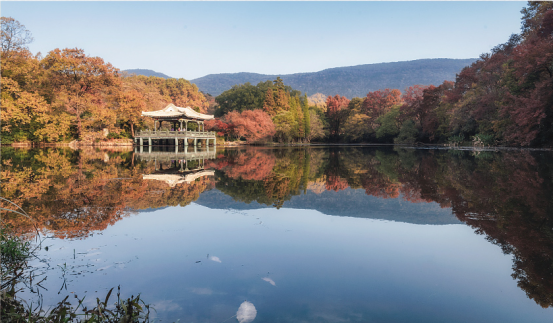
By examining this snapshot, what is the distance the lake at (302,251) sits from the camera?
91.8 inches

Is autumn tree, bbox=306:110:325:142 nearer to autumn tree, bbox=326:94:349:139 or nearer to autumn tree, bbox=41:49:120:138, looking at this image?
autumn tree, bbox=326:94:349:139

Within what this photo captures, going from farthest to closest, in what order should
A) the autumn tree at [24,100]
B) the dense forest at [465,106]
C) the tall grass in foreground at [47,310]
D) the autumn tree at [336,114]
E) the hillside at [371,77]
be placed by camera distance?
the hillside at [371,77] < the autumn tree at [336,114] < the autumn tree at [24,100] < the dense forest at [465,106] < the tall grass in foreground at [47,310]

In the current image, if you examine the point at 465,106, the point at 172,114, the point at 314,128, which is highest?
the point at 465,106

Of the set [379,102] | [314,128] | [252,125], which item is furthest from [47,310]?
[379,102]

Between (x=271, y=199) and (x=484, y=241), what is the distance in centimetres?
372

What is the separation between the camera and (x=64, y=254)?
330 centimetres

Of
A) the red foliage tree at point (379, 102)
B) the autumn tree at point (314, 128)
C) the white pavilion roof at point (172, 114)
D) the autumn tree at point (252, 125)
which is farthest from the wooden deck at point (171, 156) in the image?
the red foliage tree at point (379, 102)

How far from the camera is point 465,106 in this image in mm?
25359

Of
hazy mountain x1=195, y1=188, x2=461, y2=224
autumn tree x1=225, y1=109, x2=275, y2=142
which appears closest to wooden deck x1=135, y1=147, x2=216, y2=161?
hazy mountain x1=195, y1=188, x2=461, y2=224

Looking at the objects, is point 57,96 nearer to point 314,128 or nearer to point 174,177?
point 174,177

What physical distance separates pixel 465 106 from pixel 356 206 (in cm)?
2462

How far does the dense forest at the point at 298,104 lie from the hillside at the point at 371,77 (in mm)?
98683

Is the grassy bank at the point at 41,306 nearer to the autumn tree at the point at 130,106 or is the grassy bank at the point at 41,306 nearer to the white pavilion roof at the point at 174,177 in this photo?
the white pavilion roof at the point at 174,177

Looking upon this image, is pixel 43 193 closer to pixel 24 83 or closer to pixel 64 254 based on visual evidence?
pixel 64 254
